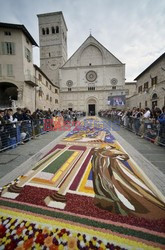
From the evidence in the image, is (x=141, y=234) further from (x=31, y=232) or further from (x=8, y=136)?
(x=8, y=136)

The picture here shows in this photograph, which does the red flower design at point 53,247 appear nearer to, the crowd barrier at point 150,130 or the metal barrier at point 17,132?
the metal barrier at point 17,132

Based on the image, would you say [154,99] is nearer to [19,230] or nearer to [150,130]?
[150,130]

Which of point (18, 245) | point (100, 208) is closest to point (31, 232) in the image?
point (18, 245)

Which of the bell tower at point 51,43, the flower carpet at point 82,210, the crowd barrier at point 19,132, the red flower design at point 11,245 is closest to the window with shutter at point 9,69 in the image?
the crowd barrier at point 19,132

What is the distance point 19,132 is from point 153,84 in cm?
2012

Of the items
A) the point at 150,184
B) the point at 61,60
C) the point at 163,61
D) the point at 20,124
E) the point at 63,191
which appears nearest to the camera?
the point at 63,191

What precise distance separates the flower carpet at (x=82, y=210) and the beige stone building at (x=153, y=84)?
16289mm

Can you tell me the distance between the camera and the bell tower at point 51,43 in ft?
119

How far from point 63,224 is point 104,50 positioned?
3833cm

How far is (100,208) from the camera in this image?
1912 mm

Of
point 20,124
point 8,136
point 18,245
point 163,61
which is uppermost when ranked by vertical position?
point 163,61

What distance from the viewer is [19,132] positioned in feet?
18.1

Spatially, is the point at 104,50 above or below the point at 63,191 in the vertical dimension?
above

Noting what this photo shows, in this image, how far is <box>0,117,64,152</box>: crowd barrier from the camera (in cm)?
464
